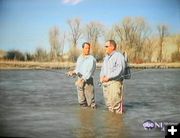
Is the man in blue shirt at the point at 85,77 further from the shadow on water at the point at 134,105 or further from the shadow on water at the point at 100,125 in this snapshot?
the shadow on water at the point at 134,105

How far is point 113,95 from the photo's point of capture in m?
3.93

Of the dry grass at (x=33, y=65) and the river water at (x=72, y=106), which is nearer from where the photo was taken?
the river water at (x=72, y=106)

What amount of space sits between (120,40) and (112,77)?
0.33 m

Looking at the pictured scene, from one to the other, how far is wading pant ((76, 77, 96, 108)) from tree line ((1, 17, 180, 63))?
22 cm

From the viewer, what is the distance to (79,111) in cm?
396

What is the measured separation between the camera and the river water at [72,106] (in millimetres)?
3873

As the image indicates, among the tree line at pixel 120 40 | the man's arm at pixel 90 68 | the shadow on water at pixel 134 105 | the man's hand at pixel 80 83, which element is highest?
the tree line at pixel 120 40

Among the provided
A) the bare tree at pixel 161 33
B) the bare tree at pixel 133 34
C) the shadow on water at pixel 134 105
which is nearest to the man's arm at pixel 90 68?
the bare tree at pixel 133 34

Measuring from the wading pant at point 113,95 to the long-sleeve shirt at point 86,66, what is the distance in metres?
0.17

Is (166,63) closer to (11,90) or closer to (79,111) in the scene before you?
(79,111)

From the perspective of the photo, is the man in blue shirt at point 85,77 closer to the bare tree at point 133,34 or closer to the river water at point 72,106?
the river water at point 72,106

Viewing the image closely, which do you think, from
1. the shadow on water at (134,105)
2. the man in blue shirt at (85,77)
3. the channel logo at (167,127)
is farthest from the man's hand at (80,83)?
the channel logo at (167,127)

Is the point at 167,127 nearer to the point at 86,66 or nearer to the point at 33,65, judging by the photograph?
the point at 86,66

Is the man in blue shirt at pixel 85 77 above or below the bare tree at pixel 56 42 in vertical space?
below
